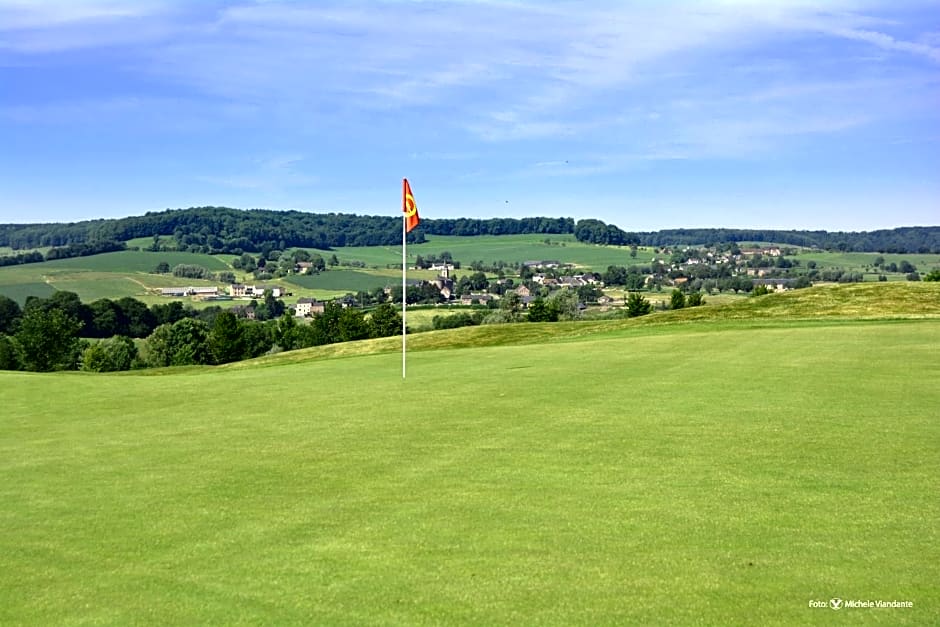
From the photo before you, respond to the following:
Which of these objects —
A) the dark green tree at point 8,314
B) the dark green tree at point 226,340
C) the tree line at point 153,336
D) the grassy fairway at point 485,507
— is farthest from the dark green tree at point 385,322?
the grassy fairway at point 485,507

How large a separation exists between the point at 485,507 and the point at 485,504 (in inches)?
5.8

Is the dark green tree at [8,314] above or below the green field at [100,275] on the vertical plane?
below

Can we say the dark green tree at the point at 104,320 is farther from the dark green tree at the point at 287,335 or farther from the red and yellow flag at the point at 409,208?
the red and yellow flag at the point at 409,208

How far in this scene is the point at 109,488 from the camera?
39.3ft

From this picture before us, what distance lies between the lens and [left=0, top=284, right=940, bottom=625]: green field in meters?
7.39

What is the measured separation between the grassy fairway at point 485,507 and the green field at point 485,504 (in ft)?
0.14

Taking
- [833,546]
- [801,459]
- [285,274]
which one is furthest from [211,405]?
[285,274]

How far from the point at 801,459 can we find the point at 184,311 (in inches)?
5106

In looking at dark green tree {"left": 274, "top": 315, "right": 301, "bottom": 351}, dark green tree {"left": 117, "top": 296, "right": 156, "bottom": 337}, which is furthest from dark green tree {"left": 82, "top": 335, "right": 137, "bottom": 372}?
dark green tree {"left": 117, "top": 296, "right": 156, "bottom": 337}

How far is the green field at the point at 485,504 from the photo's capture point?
739cm

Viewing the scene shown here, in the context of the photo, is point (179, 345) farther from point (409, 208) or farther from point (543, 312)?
point (409, 208)

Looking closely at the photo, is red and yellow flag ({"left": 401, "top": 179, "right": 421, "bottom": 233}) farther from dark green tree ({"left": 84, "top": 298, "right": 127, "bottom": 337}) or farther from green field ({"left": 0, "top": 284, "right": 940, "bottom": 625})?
dark green tree ({"left": 84, "top": 298, "right": 127, "bottom": 337})

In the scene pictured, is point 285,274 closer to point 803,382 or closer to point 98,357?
point 98,357

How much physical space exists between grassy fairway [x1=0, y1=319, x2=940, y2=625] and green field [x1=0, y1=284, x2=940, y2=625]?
0.04 meters
